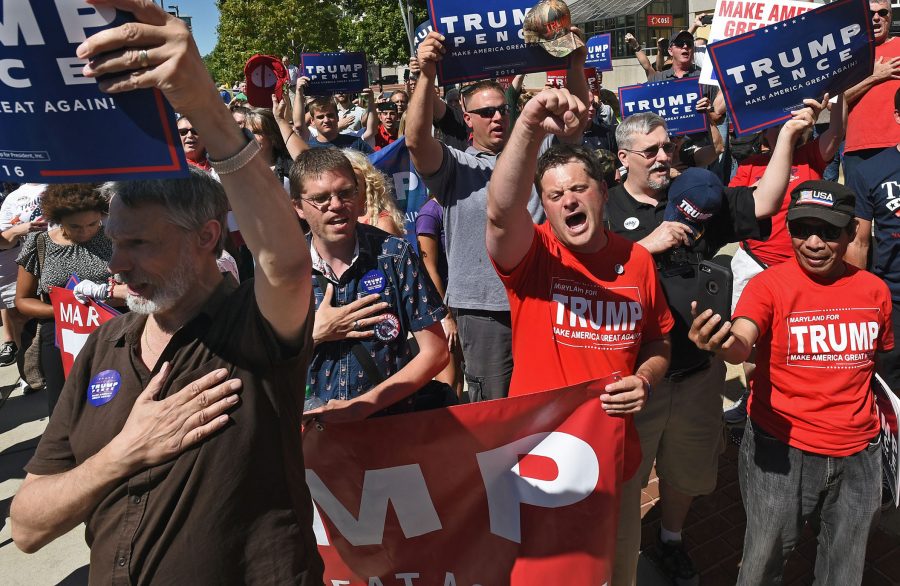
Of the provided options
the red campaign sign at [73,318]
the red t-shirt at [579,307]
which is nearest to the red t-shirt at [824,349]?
the red t-shirt at [579,307]

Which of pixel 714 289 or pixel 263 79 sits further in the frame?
pixel 263 79

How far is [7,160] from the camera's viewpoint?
1.64 meters

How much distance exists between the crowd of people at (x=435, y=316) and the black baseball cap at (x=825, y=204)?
11 mm

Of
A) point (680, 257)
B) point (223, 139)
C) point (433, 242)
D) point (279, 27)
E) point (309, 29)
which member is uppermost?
point (279, 27)

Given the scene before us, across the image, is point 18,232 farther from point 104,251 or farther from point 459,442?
point 459,442

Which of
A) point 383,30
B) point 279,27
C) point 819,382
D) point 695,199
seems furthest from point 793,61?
point 383,30

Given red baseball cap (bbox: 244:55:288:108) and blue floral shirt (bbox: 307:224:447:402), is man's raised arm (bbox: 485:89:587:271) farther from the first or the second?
red baseball cap (bbox: 244:55:288:108)

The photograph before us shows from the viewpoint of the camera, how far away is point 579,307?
2.58 metres

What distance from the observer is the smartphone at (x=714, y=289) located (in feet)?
9.45

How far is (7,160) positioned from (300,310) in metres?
0.79

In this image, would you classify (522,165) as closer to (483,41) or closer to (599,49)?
(483,41)

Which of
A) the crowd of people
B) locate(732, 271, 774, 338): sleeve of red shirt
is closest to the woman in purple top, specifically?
the crowd of people

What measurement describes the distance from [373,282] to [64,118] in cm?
133

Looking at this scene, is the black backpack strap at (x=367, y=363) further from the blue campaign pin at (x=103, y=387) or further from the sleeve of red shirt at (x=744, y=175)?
the sleeve of red shirt at (x=744, y=175)
